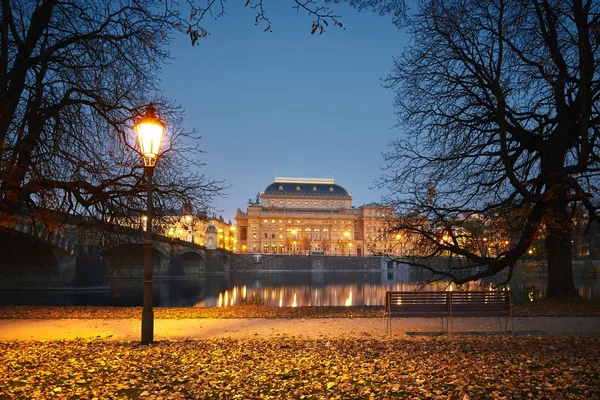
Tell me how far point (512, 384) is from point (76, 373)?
18.4 ft

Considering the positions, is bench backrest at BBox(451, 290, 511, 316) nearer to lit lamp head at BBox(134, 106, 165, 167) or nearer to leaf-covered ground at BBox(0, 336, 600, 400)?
leaf-covered ground at BBox(0, 336, 600, 400)

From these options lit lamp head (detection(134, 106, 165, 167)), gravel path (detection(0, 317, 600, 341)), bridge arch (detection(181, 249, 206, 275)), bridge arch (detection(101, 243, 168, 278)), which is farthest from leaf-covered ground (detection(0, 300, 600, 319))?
bridge arch (detection(181, 249, 206, 275))

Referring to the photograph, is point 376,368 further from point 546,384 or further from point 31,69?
point 31,69

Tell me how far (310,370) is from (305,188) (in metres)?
141

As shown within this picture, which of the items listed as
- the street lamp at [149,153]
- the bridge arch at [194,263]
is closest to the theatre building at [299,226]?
the bridge arch at [194,263]

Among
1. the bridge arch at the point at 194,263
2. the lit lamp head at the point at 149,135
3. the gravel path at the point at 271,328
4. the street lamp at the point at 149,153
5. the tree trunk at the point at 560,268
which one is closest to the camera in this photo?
the street lamp at the point at 149,153

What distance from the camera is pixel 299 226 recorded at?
138875 millimetres

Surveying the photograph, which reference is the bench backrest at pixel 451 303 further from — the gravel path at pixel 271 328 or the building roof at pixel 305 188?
the building roof at pixel 305 188

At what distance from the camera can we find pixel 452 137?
52.9 ft

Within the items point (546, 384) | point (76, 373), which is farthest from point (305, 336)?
point (546, 384)

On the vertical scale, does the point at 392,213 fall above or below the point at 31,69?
below

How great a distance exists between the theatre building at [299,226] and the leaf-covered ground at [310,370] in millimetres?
125318

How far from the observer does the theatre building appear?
137625 millimetres

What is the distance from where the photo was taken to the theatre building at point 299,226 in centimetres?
13762
